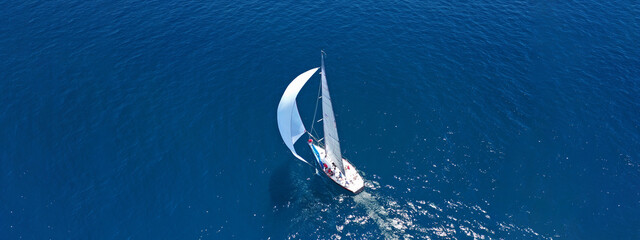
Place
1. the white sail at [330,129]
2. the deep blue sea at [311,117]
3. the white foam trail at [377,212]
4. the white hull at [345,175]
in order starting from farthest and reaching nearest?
the white hull at [345,175], the deep blue sea at [311,117], the white foam trail at [377,212], the white sail at [330,129]

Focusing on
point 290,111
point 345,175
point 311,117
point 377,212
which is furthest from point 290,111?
point 377,212

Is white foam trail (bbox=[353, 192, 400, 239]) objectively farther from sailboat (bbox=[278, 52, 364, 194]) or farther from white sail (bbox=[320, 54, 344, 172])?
white sail (bbox=[320, 54, 344, 172])

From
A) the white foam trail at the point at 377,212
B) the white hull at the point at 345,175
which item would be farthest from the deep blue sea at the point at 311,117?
the white hull at the point at 345,175

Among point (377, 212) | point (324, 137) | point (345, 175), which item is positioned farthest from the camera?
point (324, 137)

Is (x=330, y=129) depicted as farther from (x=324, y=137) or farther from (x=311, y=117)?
(x=311, y=117)

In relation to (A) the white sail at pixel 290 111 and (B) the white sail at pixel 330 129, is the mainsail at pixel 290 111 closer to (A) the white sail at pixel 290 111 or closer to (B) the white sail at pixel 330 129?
(A) the white sail at pixel 290 111

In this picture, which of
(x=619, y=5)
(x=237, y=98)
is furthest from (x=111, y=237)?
(x=619, y=5)

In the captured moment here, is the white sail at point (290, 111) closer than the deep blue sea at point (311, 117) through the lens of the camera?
Yes
